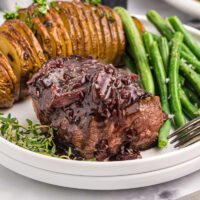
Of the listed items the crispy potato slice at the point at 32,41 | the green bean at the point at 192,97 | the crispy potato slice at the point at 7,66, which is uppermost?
the crispy potato slice at the point at 32,41

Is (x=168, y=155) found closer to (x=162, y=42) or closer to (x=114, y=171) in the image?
(x=114, y=171)

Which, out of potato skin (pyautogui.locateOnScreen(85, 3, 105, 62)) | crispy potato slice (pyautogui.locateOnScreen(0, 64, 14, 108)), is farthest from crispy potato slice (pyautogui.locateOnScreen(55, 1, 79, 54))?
crispy potato slice (pyautogui.locateOnScreen(0, 64, 14, 108))

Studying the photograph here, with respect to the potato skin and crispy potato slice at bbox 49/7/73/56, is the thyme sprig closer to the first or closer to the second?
crispy potato slice at bbox 49/7/73/56

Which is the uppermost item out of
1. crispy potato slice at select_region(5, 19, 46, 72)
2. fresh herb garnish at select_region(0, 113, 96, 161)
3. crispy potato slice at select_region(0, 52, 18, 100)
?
crispy potato slice at select_region(5, 19, 46, 72)

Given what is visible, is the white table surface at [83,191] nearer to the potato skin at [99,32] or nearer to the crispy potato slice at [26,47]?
the crispy potato slice at [26,47]

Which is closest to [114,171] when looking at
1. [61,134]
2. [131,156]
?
[131,156]

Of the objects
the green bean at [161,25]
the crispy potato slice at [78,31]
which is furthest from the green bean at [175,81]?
the crispy potato slice at [78,31]
